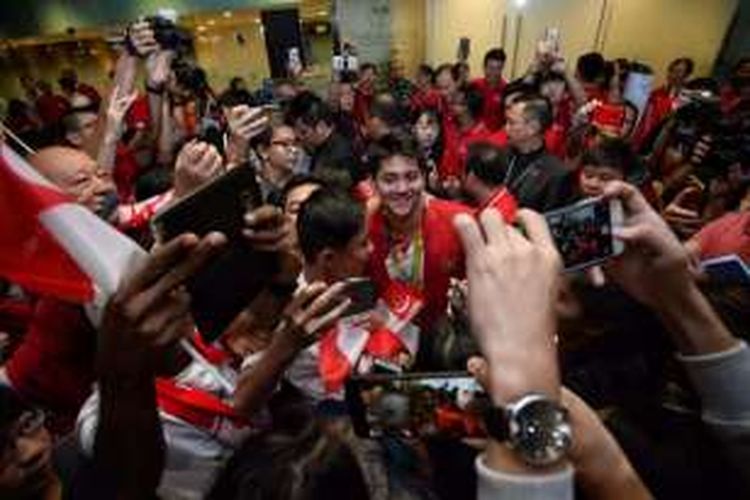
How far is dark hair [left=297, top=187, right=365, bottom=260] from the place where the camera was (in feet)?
6.35

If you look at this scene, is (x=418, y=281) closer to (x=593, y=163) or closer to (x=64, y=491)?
(x=593, y=163)

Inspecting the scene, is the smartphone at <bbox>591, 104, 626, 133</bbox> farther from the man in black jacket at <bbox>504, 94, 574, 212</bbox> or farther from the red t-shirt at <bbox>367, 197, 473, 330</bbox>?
the red t-shirt at <bbox>367, 197, 473, 330</bbox>

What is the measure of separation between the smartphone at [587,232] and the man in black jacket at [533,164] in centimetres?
209

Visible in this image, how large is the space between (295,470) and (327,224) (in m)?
1.09

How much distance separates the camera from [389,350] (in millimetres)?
1688

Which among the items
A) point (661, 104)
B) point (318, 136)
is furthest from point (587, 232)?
point (661, 104)

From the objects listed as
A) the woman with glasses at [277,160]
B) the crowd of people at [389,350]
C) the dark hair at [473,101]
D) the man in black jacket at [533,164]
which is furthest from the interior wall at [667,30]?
the woman with glasses at [277,160]

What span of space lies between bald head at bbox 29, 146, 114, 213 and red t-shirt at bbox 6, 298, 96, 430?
50 centimetres

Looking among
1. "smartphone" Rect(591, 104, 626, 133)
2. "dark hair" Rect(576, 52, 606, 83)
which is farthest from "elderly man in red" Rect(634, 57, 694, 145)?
"smartphone" Rect(591, 104, 626, 133)

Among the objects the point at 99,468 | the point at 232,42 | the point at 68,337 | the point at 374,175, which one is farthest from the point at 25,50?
the point at 99,468

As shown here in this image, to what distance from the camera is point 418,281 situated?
245cm

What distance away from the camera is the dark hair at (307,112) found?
429cm

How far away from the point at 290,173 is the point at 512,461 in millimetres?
2805

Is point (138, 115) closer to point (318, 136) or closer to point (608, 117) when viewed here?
point (318, 136)
